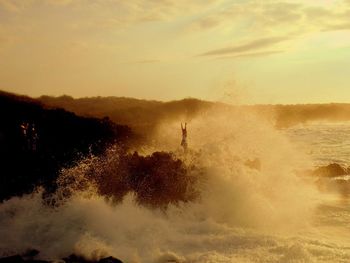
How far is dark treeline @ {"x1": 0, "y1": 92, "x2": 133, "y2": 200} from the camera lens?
18.9m

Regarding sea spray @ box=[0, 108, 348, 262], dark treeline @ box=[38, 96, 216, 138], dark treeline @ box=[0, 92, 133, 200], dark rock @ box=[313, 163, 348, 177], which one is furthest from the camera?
dark treeline @ box=[38, 96, 216, 138]

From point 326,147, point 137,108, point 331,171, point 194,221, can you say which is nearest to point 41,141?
point 194,221

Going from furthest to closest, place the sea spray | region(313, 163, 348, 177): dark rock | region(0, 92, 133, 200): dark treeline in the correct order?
1. region(313, 163, 348, 177): dark rock
2. region(0, 92, 133, 200): dark treeline
3. the sea spray

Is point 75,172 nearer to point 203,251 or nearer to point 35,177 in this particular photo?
point 35,177

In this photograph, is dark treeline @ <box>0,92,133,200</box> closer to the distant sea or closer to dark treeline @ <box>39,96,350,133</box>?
dark treeline @ <box>39,96,350,133</box>

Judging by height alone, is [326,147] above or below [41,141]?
below

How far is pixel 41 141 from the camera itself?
68.4 ft

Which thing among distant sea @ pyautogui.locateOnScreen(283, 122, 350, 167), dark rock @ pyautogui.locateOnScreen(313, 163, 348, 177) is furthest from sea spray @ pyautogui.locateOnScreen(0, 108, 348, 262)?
distant sea @ pyautogui.locateOnScreen(283, 122, 350, 167)

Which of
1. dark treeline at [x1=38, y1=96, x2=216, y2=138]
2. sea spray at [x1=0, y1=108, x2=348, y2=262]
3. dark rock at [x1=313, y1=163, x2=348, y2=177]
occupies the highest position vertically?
dark treeline at [x1=38, y1=96, x2=216, y2=138]

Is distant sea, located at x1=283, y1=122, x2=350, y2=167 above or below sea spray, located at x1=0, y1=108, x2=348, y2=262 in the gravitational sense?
above

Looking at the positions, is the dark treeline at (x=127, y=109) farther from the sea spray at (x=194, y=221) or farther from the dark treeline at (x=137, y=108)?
the sea spray at (x=194, y=221)

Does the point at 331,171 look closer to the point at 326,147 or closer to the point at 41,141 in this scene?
the point at 41,141

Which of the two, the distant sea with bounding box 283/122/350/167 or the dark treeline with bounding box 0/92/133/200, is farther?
the distant sea with bounding box 283/122/350/167

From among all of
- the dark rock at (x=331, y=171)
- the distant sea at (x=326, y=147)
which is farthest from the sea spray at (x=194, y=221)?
the distant sea at (x=326, y=147)
